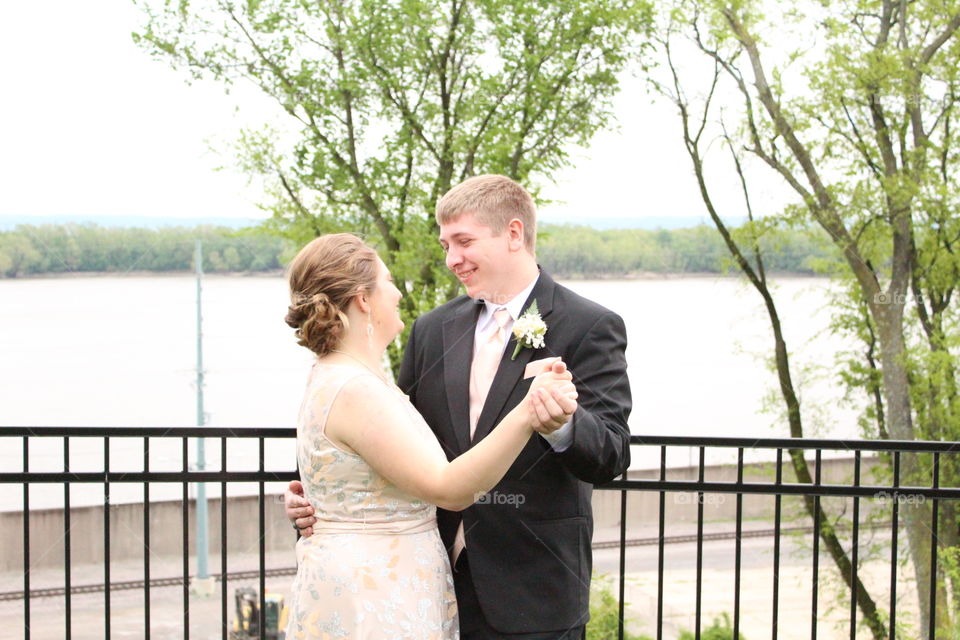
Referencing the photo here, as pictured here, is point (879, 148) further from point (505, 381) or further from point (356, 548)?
point (356, 548)

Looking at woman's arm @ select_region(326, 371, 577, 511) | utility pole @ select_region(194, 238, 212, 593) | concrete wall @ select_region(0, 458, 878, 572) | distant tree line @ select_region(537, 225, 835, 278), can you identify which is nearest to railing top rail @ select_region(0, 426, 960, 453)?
woman's arm @ select_region(326, 371, 577, 511)

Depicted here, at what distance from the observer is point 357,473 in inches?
81.7

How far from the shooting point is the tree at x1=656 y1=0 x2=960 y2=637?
15.8m

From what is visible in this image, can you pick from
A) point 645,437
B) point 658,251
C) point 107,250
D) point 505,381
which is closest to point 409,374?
point 505,381

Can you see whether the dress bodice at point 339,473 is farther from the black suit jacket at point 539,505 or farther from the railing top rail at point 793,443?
the railing top rail at point 793,443

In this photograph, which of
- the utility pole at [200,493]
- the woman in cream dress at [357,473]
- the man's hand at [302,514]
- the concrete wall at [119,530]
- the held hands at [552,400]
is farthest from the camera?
the utility pole at [200,493]

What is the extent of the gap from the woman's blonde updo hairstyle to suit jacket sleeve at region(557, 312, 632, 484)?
0.57m

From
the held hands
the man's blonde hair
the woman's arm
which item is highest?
the man's blonde hair

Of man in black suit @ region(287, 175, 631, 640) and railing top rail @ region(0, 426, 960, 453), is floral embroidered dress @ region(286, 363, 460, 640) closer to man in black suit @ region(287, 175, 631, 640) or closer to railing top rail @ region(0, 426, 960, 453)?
man in black suit @ region(287, 175, 631, 640)

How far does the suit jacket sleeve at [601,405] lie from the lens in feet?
6.79

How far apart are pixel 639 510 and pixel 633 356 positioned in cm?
2143

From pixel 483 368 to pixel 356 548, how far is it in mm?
599

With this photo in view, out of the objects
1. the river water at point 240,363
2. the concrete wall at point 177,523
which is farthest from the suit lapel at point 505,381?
the concrete wall at point 177,523

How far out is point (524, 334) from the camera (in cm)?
227
